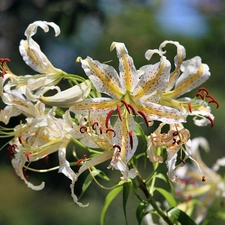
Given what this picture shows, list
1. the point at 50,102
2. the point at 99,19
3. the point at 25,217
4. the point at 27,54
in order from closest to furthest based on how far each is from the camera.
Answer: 1. the point at 50,102
2. the point at 27,54
3. the point at 99,19
4. the point at 25,217

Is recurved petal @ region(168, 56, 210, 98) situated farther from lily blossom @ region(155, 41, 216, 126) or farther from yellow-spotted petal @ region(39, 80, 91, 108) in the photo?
yellow-spotted petal @ region(39, 80, 91, 108)

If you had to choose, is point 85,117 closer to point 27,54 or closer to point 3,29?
point 27,54

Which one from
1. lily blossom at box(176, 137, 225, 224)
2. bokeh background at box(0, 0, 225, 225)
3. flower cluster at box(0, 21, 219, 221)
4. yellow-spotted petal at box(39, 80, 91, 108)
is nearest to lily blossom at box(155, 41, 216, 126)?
flower cluster at box(0, 21, 219, 221)

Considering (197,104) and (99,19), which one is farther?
(99,19)

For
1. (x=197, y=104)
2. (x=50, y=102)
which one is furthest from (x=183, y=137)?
(x=50, y=102)

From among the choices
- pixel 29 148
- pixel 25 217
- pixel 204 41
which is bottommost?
pixel 25 217

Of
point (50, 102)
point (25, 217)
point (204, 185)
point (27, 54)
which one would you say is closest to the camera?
point (50, 102)

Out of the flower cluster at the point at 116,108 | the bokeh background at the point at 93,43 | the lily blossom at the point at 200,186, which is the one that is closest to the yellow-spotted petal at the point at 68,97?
the flower cluster at the point at 116,108

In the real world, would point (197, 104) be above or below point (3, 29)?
above

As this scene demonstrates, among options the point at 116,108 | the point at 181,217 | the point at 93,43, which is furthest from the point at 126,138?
the point at 93,43
